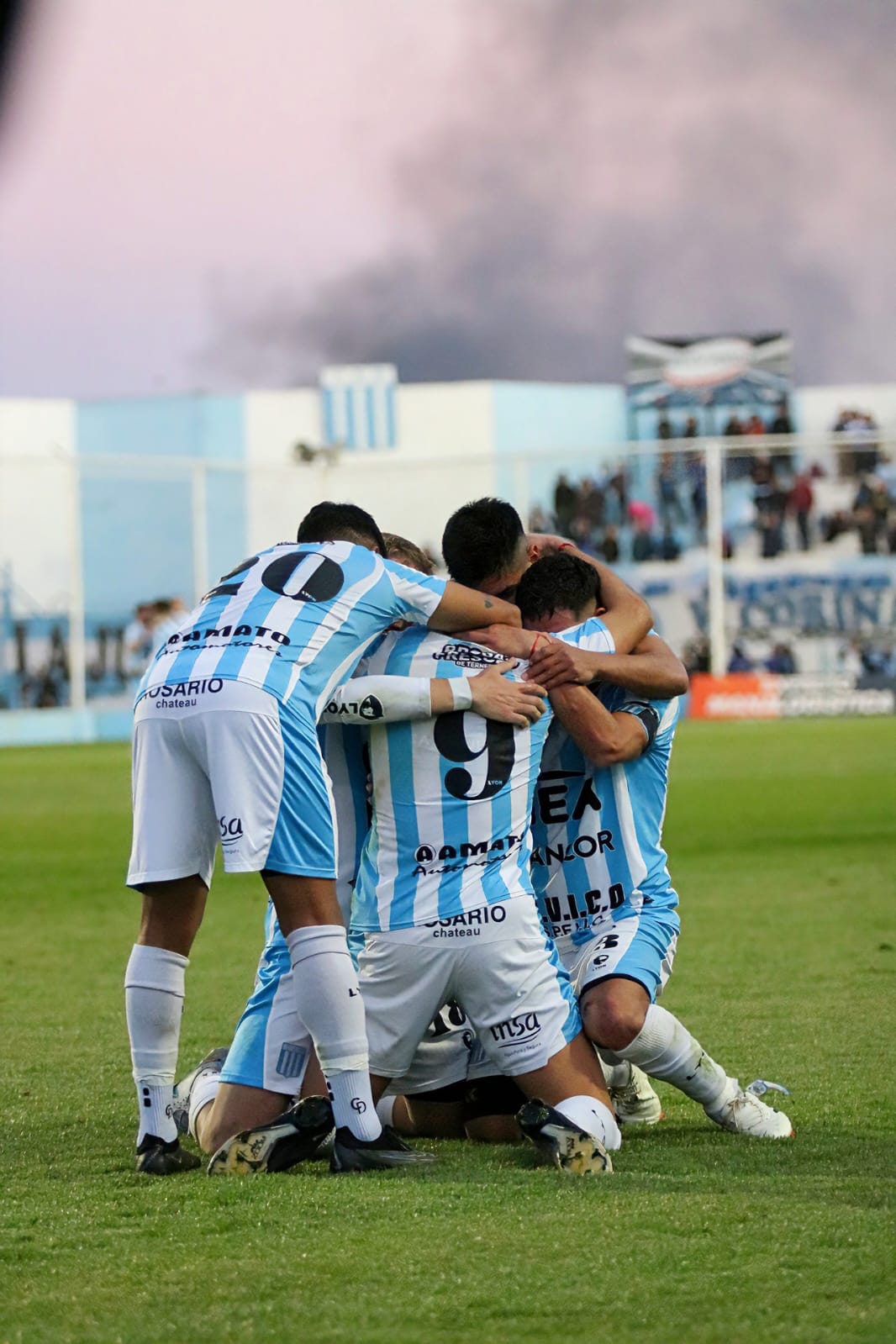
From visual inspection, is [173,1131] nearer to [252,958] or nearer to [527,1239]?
[527,1239]

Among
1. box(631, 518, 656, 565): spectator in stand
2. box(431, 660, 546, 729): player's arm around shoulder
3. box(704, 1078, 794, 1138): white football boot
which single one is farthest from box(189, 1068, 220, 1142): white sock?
box(631, 518, 656, 565): spectator in stand

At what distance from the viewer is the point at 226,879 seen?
1273 centimetres

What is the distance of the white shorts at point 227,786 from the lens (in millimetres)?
4070

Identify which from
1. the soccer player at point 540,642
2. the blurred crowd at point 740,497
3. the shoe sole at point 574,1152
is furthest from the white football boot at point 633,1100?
the blurred crowd at point 740,497

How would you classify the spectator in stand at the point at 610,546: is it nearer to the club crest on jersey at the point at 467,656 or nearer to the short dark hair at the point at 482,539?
the short dark hair at the point at 482,539

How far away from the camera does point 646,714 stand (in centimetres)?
482

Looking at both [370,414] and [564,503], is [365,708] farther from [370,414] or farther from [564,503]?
[370,414]

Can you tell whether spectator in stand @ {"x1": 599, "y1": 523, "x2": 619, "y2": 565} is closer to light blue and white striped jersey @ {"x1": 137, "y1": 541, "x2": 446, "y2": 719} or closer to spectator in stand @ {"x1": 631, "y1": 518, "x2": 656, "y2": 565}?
spectator in stand @ {"x1": 631, "y1": 518, "x2": 656, "y2": 565}

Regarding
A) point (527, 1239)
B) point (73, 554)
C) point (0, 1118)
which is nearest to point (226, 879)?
point (0, 1118)

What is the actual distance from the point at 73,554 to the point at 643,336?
24.2m

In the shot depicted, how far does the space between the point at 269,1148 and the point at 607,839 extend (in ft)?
4.06

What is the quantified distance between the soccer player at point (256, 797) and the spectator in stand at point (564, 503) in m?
28.3

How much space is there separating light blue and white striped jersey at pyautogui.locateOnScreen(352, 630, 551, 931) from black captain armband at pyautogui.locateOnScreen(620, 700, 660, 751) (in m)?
0.44

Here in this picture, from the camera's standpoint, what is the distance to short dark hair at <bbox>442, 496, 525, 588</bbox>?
464 centimetres
